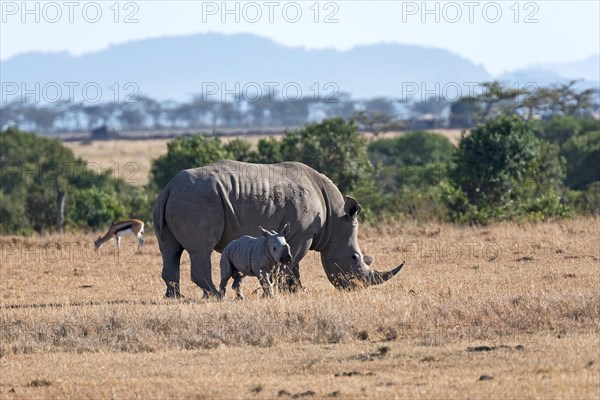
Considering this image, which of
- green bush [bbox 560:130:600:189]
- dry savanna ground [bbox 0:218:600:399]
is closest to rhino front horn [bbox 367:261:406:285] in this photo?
dry savanna ground [bbox 0:218:600:399]

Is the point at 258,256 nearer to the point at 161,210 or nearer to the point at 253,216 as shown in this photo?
the point at 253,216

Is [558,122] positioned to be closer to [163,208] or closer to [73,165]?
[73,165]

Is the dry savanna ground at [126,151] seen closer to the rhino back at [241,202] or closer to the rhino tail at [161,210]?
the rhino back at [241,202]

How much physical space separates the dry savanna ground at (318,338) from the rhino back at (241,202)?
110cm

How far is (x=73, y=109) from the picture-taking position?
16450cm

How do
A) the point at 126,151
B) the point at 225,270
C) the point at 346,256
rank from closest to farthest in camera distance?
1. the point at 225,270
2. the point at 346,256
3. the point at 126,151

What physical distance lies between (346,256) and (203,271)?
238 cm

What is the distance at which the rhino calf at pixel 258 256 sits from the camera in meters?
17.1

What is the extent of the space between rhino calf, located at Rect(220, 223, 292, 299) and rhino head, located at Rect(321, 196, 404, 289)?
1657mm

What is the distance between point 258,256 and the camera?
17.2 metres

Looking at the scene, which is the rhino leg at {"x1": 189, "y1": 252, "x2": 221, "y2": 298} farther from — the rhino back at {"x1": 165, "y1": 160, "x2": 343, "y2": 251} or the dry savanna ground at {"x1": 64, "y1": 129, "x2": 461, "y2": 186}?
the dry savanna ground at {"x1": 64, "y1": 129, "x2": 461, "y2": 186}

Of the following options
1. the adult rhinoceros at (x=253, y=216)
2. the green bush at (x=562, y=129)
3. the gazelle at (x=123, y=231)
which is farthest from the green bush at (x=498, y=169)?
the green bush at (x=562, y=129)

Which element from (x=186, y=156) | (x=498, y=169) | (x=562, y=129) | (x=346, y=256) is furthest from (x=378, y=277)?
(x=562, y=129)

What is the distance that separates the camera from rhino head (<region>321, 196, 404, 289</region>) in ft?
62.4
